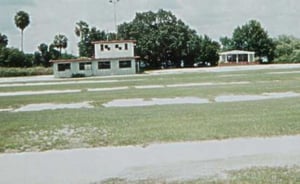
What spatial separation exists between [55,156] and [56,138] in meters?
2.21

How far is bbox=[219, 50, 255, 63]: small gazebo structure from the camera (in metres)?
90.7

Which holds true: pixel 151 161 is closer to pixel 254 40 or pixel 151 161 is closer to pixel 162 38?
pixel 162 38

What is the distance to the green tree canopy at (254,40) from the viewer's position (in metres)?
95.6

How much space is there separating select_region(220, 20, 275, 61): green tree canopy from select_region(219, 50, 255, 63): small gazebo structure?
4.56 m

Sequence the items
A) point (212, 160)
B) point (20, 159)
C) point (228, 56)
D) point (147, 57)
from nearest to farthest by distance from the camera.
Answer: point (212, 160) < point (20, 159) < point (147, 57) < point (228, 56)

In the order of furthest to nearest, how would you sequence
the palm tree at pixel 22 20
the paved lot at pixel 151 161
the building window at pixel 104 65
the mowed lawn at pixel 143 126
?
the palm tree at pixel 22 20 → the building window at pixel 104 65 → the mowed lawn at pixel 143 126 → the paved lot at pixel 151 161

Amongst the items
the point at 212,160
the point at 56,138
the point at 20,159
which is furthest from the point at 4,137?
the point at 212,160

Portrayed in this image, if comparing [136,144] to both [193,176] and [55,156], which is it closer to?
[55,156]

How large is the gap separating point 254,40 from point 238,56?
7635 mm

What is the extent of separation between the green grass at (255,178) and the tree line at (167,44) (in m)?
78.4

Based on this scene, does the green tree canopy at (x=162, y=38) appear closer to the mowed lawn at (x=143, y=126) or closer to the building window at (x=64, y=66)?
the building window at (x=64, y=66)

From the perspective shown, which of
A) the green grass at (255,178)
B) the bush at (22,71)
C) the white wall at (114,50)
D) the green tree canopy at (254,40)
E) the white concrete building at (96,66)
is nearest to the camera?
the green grass at (255,178)

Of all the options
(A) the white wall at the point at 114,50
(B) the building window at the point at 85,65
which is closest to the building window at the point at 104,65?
(B) the building window at the point at 85,65

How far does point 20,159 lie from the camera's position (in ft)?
29.8
